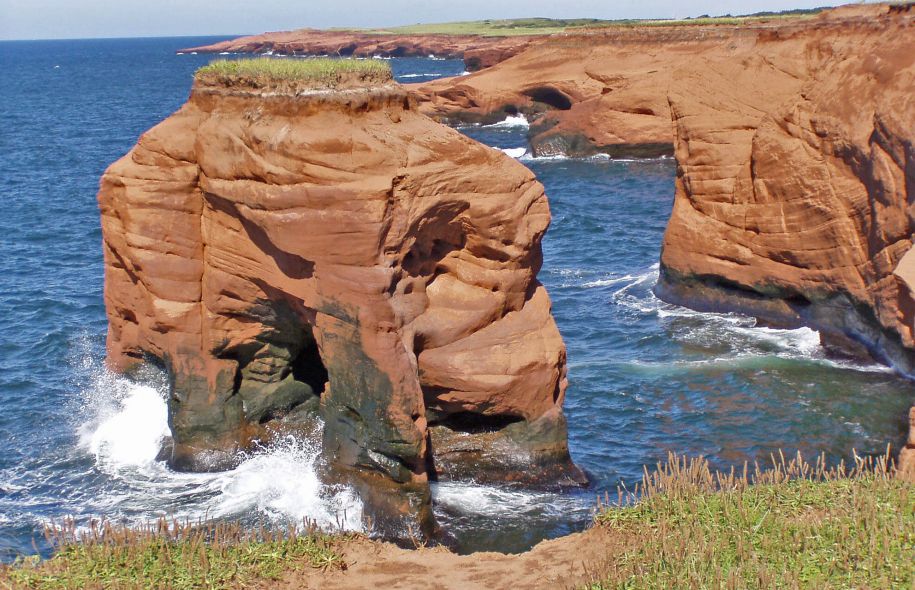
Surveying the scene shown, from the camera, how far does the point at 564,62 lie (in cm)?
7025

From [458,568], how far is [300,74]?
8.11 m

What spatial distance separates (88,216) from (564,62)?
37.5 metres

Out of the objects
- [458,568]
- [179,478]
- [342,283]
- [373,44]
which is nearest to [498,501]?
[458,568]

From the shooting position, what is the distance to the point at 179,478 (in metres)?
Result: 18.9

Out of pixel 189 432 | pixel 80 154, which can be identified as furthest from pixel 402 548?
pixel 80 154

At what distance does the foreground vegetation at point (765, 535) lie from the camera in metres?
12.0

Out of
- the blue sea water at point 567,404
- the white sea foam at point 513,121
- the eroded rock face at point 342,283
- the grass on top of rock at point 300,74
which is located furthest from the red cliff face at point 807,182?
the white sea foam at point 513,121

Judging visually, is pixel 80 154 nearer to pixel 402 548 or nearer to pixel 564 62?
pixel 564 62

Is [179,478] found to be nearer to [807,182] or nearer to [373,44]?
[807,182]

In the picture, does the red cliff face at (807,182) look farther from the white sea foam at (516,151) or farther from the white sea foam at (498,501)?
the white sea foam at (516,151)

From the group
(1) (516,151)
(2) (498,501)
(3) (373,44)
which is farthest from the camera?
(3) (373,44)

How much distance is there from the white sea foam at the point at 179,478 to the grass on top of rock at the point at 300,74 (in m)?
6.31

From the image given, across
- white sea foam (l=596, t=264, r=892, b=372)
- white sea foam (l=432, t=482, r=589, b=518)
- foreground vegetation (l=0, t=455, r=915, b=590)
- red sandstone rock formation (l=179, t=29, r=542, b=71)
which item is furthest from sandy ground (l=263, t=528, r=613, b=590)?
red sandstone rock formation (l=179, t=29, r=542, b=71)

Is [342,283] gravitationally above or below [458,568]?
above
